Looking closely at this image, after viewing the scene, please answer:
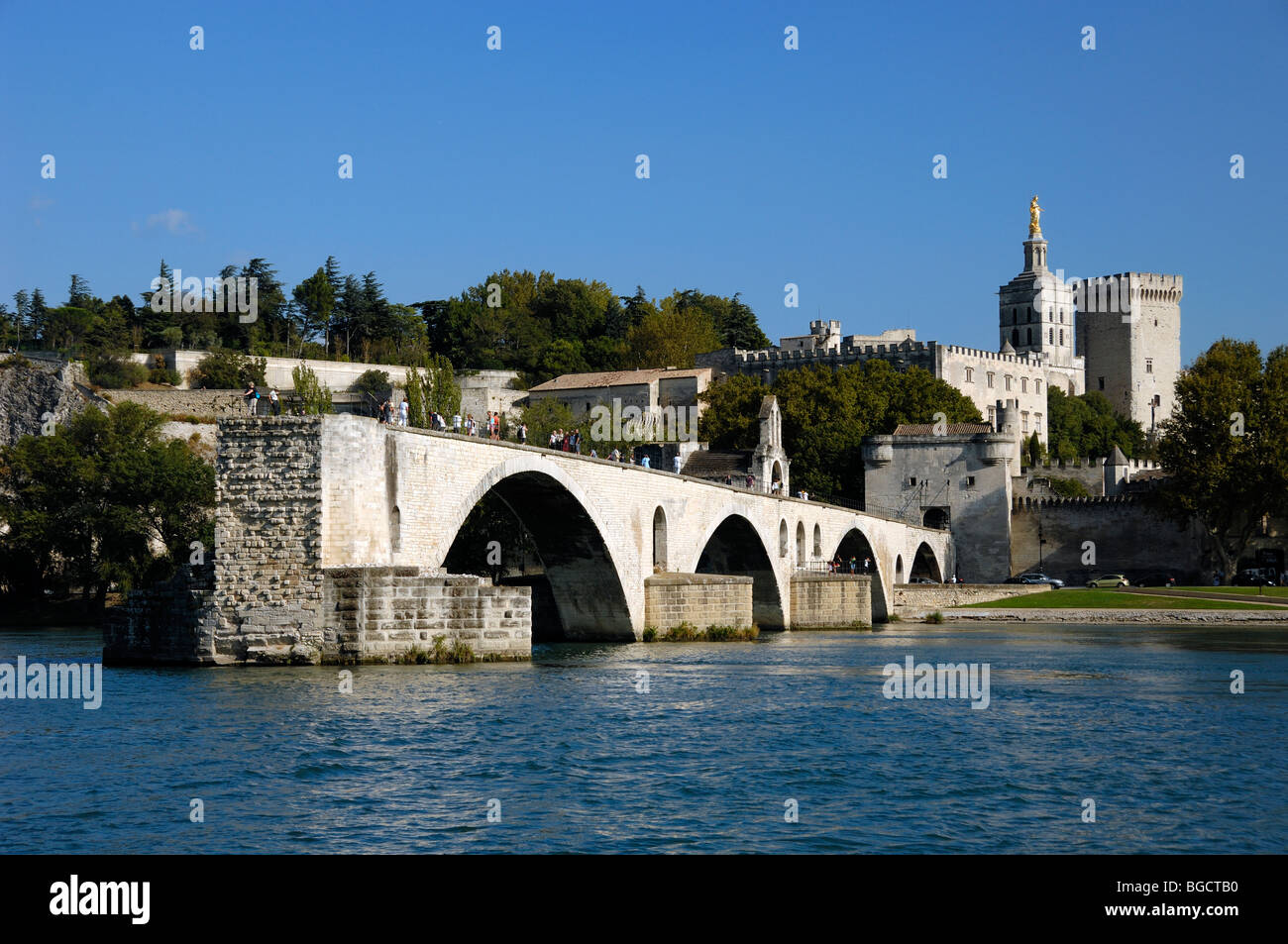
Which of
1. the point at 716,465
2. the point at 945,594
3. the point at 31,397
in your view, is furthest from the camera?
the point at 31,397

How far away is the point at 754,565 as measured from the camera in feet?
190

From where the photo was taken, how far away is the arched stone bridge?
27719 mm

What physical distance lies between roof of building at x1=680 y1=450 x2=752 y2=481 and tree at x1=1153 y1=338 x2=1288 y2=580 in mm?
22012

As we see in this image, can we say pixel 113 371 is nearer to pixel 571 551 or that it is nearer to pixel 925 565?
pixel 925 565

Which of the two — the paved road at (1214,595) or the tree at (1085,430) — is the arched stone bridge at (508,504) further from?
the tree at (1085,430)

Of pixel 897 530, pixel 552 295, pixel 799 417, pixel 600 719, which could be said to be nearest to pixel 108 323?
pixel 552 295

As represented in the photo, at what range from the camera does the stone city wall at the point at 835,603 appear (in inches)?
2282

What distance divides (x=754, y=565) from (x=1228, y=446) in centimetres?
2979

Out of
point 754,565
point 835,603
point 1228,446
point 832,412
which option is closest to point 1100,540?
point 1228,446

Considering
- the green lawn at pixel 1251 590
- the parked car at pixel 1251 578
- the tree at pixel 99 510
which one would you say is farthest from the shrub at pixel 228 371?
the parked car at pixel 1251 578

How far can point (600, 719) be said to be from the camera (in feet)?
76.3

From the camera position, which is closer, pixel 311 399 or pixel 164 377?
pixel 311 399

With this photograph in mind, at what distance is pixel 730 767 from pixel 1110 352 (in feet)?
399

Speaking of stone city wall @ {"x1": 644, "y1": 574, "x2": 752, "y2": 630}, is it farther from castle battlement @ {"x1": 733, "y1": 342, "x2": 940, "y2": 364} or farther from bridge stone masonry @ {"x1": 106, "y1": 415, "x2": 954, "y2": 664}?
castle battlement @ {"x1": 733, "y1": 342, "x2": 940, "y2": 364}
